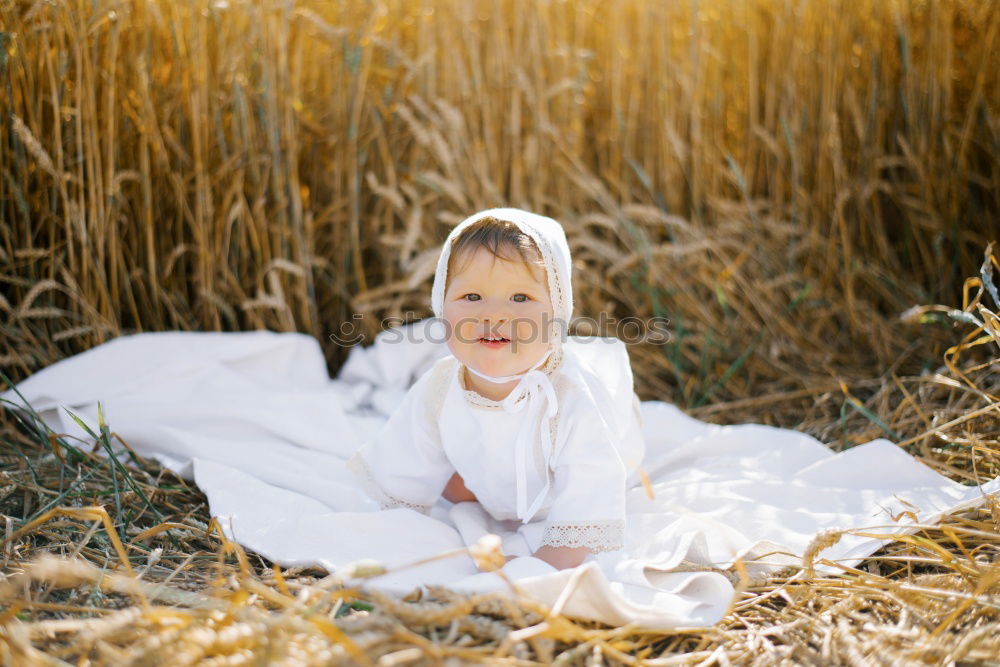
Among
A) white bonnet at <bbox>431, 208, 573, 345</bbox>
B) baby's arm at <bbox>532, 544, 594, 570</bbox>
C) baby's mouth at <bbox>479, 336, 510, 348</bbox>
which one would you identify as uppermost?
white bonnet at <bbox>431, 208, 573, 345</bbox>

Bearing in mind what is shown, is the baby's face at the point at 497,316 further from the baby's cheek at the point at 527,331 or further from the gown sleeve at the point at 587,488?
the gown sleeve at the point at 587,488

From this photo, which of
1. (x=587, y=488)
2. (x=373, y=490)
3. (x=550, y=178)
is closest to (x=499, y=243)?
(x=587, y=488)

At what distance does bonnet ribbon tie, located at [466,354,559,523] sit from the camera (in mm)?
1296

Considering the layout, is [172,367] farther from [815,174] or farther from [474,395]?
[815,174]

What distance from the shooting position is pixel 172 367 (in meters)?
1.88

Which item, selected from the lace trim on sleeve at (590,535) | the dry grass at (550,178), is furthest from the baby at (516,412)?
the dry grass at (550,178)

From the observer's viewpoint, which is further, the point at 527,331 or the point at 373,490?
the point at 373,490

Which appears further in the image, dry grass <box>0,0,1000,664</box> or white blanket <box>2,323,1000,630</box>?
dry grass <box>0,0,1000,664</box>

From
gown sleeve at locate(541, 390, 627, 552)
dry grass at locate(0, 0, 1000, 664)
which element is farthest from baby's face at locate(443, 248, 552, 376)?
dry grass at locate(0, 0, 1000, 664)

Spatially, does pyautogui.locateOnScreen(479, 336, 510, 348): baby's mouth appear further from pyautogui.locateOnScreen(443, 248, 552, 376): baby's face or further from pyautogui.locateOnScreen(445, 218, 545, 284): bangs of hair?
pyautogui.locateOnScreen(445, 218, 545, 284): bangs of hair

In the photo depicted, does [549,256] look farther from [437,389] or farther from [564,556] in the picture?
[564,556]

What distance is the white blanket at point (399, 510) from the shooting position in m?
1.20

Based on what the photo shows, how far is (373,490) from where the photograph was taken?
Result: 4.87 feet

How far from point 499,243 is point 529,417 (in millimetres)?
279
